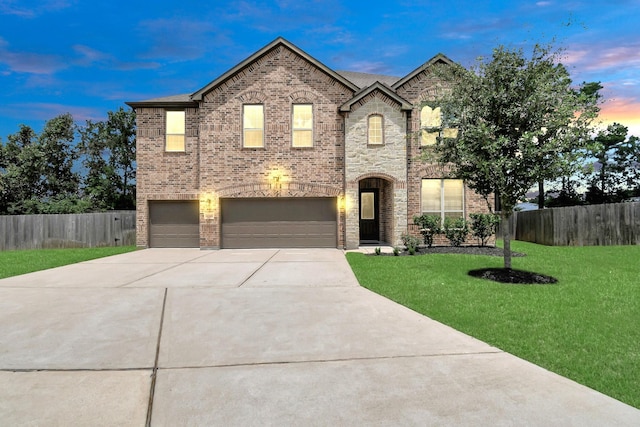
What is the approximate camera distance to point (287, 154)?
54.2ft

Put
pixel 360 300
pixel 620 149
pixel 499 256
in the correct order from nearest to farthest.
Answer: pixel 360 300 < pixel 499 256 < pixel 620 149

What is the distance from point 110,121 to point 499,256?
26.5 metres

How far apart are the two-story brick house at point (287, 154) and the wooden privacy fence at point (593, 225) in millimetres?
3500

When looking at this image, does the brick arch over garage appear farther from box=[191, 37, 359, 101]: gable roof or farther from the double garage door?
box=[191, 37, 359, 101]: gable roof

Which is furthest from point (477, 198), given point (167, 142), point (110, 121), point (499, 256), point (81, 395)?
point (110, 121)

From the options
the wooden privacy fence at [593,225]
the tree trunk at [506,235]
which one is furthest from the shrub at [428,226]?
the tree trunk at [506,235]

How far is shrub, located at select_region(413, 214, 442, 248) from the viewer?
622 inches

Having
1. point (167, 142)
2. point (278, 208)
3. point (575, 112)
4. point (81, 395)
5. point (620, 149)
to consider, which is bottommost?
point (81, 395)

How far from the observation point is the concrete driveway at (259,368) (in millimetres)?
3041

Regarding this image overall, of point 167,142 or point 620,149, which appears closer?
point 167,142

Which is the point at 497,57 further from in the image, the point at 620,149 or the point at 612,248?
the point at 620,149

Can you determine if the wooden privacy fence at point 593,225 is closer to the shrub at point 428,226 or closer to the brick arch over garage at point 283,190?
the shrub at point 428,226

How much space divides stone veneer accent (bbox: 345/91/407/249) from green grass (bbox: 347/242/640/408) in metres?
4.50

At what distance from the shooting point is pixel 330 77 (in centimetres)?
1667
